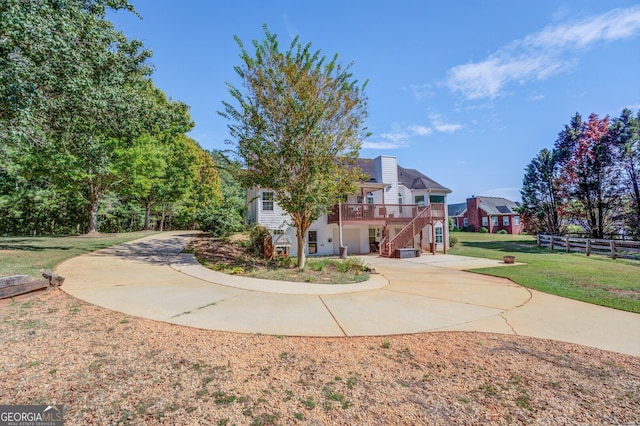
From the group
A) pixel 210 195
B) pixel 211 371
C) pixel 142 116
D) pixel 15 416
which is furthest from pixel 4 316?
pixel 210 195

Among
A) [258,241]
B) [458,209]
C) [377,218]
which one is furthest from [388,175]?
[458,209]

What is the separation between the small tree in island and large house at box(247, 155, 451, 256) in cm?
554

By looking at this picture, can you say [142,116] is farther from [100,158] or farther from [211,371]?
[211,371]

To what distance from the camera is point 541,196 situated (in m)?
27.0

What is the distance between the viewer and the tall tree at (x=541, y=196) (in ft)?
84.5

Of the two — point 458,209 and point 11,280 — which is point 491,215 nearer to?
point 458,209

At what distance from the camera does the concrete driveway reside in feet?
16.1

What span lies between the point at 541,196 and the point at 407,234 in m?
18.6

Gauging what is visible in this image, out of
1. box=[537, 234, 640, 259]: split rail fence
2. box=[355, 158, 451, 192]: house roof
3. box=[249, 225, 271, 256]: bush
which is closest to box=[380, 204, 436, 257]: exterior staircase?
box=[355, 158, 451, 192]: house roof

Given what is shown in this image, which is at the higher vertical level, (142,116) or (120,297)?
(142,116)

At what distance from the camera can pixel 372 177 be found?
20.9 metres

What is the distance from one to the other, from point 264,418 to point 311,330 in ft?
7.17

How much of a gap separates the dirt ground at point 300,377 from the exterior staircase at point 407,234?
1233 centimetres

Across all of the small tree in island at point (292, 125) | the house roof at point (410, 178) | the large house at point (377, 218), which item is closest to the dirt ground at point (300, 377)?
the small tree in island at point (292, 125)
